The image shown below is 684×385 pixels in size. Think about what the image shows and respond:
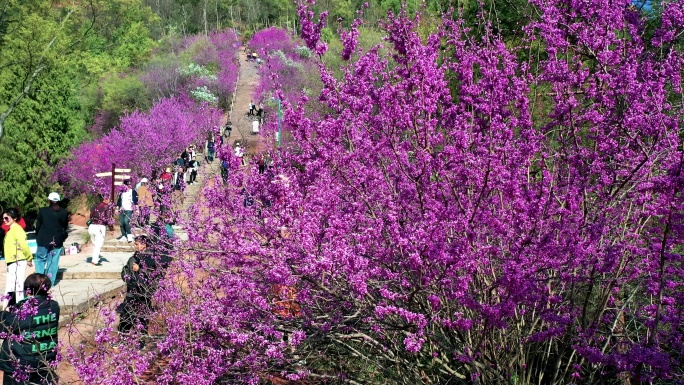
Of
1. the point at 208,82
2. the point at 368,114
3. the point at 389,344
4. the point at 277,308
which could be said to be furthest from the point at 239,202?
the point at 208,82

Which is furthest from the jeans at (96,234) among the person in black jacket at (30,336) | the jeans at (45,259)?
the person in black jacket at (30,336)

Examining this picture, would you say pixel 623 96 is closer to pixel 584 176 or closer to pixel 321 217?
pixel 584 176

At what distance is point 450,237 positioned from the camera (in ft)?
15.4

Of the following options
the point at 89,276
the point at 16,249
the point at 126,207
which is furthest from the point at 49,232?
the point at 126,207

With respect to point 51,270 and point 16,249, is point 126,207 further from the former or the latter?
point 16,249

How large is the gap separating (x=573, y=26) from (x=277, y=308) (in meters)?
3.43

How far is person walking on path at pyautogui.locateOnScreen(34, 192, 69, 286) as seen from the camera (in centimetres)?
1093

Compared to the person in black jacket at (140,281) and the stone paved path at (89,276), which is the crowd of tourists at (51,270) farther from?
the stone paved path at (89,276)

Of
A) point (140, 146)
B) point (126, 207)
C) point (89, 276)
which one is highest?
point (126, 207)

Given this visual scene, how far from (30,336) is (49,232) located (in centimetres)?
602

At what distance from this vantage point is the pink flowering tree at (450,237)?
14.7ft

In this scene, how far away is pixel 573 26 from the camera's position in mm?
5961

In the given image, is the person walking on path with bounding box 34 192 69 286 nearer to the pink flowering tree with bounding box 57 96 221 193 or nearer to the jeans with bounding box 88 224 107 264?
the jeans with bounding box 88 224 107 264

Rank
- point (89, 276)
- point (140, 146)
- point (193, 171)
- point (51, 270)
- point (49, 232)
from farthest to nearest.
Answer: point (140, 146) < point (193, 171) < point (89, 276) < point (51, 270) < point (49, 232)
